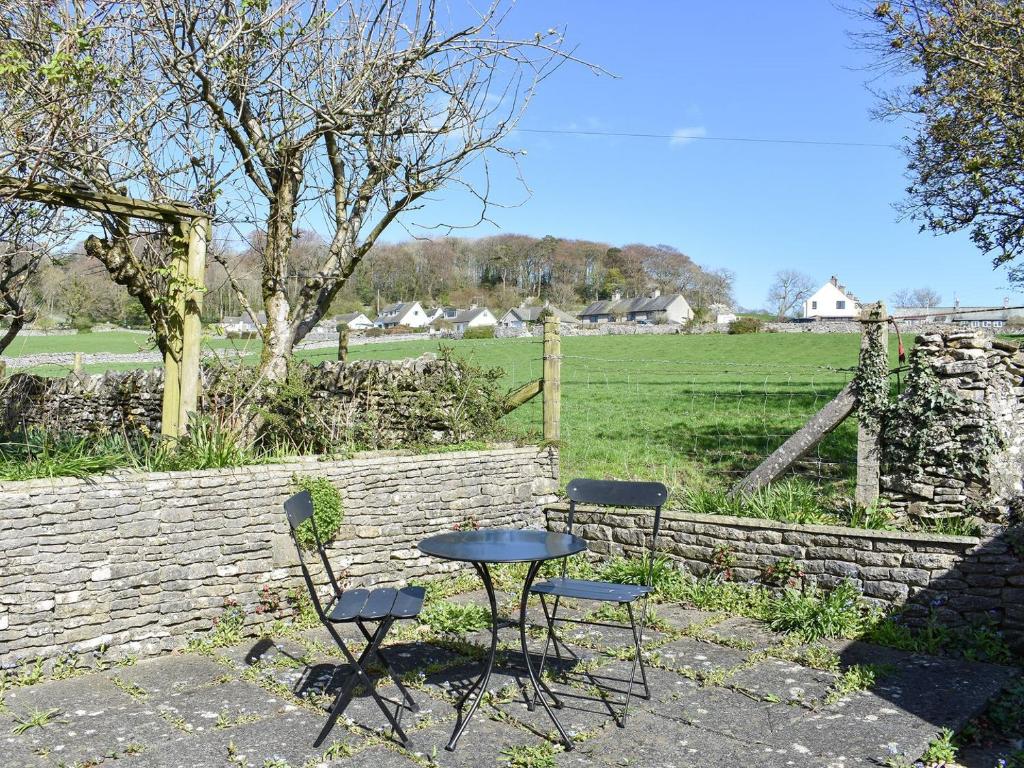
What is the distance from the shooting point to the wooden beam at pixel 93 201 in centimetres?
541

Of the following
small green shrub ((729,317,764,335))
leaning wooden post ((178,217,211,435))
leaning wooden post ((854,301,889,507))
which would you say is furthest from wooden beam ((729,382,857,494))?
small green shrub ((729,317,764,335))

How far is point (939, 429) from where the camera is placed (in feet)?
19.2

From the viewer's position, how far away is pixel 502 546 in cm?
431

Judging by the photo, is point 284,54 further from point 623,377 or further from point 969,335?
point 623,377

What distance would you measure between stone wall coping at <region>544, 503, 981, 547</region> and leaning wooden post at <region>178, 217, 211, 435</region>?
3537 mm

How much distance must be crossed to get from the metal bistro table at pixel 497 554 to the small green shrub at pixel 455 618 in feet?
3.27

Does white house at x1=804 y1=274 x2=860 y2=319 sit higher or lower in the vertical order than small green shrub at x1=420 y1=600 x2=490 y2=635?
higher

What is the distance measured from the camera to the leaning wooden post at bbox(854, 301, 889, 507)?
20.1ft

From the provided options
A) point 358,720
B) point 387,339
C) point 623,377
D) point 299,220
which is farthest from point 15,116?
point 387,339

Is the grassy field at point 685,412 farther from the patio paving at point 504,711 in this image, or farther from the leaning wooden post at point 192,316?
the patio paving at point 504,711

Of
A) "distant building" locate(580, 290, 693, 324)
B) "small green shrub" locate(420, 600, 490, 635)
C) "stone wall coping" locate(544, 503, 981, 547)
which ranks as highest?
"distant building" locate(580, 290, 693, 324)

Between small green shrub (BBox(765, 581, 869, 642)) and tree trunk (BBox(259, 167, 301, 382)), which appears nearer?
small green shrub (BBox(765, 581, 869, 642))

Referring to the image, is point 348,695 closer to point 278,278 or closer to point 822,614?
point 822,614

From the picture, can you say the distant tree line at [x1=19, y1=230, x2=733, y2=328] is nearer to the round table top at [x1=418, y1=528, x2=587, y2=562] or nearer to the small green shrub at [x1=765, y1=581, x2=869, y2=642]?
the round table top at [x1=418, y1=528, x2=587, y2=562]
